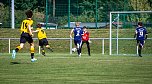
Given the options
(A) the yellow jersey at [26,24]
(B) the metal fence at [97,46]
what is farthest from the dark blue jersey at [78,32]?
(A) the yellow jersey at [26,24]

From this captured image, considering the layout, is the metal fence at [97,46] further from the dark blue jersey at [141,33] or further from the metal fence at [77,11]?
the metal fence at [77,11]

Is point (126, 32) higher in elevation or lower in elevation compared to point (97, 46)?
higher

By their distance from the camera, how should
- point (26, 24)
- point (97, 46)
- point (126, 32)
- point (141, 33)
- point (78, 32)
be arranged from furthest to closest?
point (97, 46) < point (126, 32) < point (78, 32) < point (141, 33) < point (26, 24)

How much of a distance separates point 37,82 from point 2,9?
43.6 meters

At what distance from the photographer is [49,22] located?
5100 cm

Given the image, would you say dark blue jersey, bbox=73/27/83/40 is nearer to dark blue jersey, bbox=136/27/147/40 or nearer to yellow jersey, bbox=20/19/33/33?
dark blue jersey, bbox=136/27/147/40

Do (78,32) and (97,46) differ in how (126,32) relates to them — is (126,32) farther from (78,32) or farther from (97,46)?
(78,32)

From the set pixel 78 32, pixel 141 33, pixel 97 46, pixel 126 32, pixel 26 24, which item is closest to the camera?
pixel 26 24

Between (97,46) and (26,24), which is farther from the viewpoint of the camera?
(97,46)

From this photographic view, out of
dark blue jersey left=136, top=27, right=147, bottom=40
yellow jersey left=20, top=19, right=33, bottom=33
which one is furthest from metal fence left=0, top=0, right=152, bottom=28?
yellow jersey left=20, top=19, right=33, bottom=33

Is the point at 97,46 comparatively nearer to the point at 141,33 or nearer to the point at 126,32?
the point at 126,32

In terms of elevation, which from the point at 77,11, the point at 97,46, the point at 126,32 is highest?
the point at 77,11

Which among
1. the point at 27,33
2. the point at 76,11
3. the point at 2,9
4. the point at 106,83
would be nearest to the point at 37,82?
the point at 106,83

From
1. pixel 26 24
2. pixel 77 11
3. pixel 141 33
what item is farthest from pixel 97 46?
pixel 26 24
